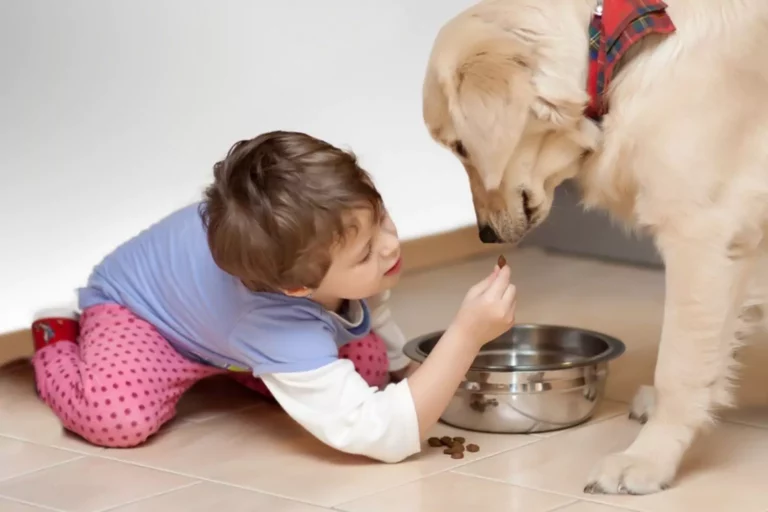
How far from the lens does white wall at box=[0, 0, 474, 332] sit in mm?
2877

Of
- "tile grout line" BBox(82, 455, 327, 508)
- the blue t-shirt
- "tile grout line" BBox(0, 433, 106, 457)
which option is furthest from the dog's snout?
"tile grout line" BBox(0, 433, 106, 457)

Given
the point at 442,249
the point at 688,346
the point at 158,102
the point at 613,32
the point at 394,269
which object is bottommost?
the point at 442,249

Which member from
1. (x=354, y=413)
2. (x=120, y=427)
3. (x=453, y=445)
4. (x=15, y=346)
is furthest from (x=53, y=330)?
(x=453, y=445)

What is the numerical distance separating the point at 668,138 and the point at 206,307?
3.13 ft

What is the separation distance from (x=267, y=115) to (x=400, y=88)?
52 centimetres

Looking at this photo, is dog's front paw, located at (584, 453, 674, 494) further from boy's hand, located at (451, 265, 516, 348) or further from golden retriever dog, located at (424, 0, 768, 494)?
boy's hand, located at (451, 265, 516, 348)

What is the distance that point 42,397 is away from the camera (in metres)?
2.64

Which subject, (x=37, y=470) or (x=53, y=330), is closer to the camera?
(x=37, y=470)

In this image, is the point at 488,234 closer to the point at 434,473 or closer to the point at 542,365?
the point at 542,365

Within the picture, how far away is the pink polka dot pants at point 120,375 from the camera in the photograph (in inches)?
93.0

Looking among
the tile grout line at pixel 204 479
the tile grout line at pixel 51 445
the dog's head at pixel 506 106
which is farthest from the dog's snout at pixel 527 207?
the tile grout line at pixel 51 445

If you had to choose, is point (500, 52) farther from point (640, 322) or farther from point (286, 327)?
point (640, 322)

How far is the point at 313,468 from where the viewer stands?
2.22m

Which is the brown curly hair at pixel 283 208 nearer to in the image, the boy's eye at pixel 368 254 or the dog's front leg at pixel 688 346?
the boy's eye at pixel 368 254
